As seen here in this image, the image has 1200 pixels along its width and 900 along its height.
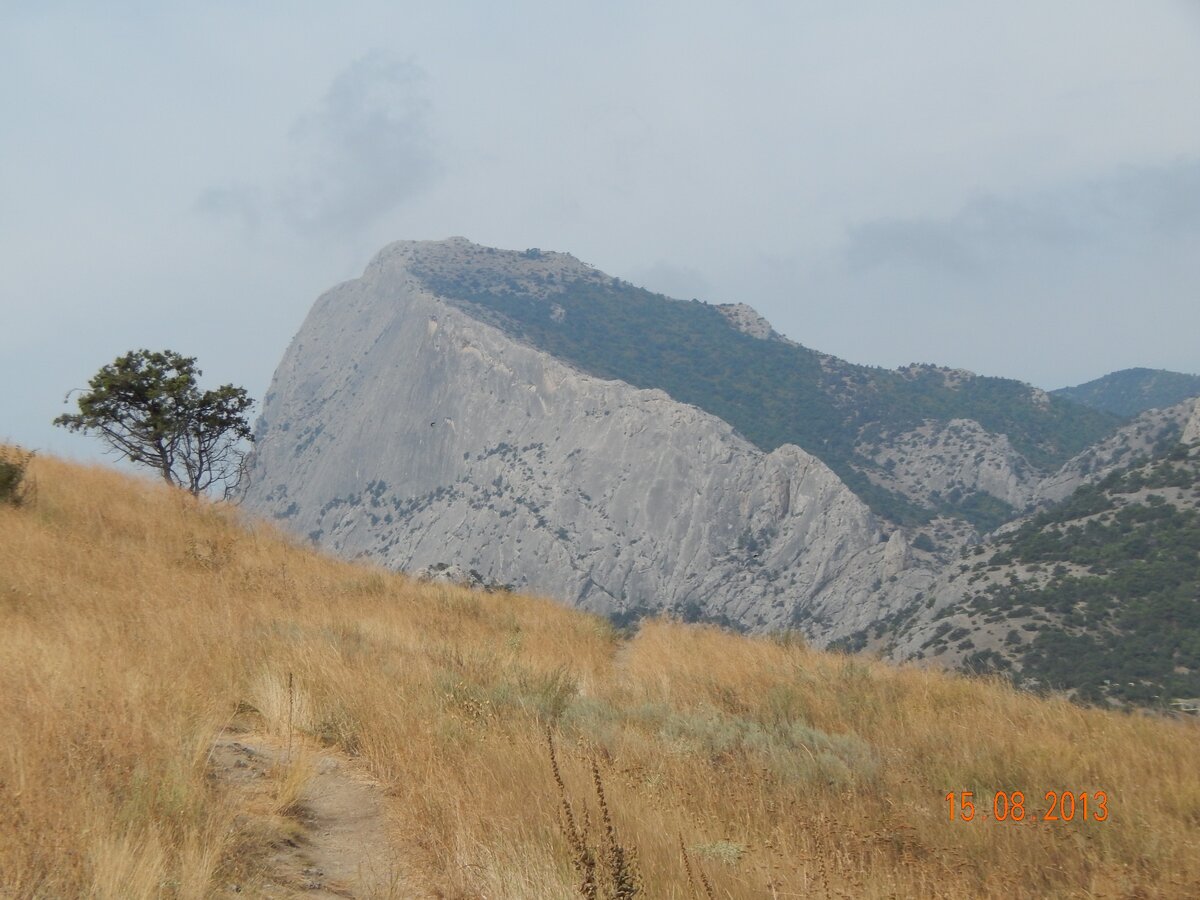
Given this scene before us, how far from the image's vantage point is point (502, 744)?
5672mm

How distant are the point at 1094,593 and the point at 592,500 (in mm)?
98387

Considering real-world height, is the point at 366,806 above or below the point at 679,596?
above

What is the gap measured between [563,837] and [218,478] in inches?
855

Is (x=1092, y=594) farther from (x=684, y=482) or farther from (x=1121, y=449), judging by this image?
(x=684, y=482)

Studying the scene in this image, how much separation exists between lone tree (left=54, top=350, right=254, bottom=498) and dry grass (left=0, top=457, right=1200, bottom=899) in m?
10.7

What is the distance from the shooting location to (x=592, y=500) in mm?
153000

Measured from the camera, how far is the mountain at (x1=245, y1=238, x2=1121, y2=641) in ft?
421

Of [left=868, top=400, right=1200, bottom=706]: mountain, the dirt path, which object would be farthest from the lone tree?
[left=868, top=400, right=1200, bottom=706]: mountain

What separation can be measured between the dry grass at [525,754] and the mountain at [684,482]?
101112mm

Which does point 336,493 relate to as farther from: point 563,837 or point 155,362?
point 563,837

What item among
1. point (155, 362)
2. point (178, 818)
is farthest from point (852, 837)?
point (155, 362)

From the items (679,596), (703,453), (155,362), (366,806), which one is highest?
(703,453)

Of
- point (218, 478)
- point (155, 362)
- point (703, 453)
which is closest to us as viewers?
point (155, 362)
